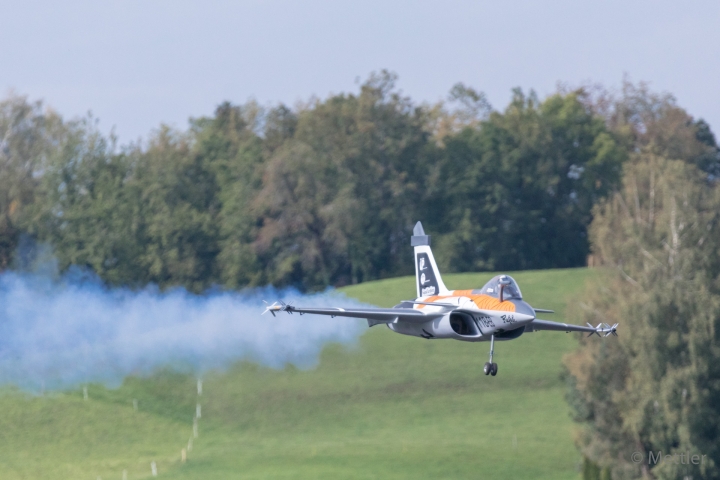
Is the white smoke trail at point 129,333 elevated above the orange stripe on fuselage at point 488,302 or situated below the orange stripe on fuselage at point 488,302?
below

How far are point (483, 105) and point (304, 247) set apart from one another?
4354 cm

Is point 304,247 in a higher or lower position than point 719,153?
lower

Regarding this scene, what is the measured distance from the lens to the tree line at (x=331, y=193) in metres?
115

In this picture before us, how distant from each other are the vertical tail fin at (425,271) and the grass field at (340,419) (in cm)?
4046

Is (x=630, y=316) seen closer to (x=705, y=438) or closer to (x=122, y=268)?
(x=705, y=438)

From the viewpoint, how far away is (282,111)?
456ft

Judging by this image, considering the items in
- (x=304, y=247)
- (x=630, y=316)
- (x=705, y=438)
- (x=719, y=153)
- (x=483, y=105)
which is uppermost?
(x=483, y=105)

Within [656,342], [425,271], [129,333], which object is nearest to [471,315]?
[425,271]

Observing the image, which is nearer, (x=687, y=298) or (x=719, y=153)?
(x=687, y=298)

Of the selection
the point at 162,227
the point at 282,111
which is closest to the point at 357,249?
the point at 162,227

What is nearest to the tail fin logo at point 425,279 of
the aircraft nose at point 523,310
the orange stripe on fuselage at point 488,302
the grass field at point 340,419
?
the orange stripe on fuselage at point 488,302

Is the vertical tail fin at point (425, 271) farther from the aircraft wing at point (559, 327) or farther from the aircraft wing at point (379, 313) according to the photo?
the aircraft wing at point (559, 327)

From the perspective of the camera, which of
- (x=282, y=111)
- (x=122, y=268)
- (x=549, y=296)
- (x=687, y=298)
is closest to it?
(x=687, y=298)

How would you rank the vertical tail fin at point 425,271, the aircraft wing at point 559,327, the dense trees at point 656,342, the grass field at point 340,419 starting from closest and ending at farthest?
the aircraft wing at point 559,327 < the vertical tail fin at point 425,271 < the dense trees at point 656,342 < the grass field at point 340,419
